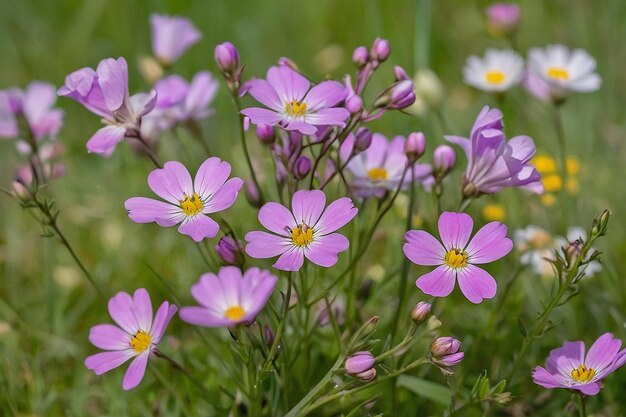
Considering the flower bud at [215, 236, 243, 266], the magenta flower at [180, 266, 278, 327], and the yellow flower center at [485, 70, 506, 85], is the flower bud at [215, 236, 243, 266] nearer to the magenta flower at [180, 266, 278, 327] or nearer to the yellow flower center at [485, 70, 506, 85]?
the magenta flower at [180, 266, 278, 327]

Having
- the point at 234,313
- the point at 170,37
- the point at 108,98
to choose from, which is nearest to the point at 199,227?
the point at 234,313

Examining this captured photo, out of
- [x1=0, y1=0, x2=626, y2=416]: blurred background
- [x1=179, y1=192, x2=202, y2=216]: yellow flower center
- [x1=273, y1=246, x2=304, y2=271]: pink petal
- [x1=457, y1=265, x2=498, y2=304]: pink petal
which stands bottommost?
[x1=0, y1=0, x2=626, y2=416]: blurred background

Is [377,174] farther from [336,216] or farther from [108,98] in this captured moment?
[108,98]

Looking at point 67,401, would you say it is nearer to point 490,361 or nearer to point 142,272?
point 142,272

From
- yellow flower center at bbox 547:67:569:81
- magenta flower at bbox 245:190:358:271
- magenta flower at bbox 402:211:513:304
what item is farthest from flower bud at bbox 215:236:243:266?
yellow flower center at bbox 547:67:569:81

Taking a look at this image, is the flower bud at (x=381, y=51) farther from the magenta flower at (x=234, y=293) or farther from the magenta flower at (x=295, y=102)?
the magenta flower at (x=234, y=293)

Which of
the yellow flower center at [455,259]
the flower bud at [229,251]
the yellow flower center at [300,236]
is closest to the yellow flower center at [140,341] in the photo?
the flower bud at [229,251]

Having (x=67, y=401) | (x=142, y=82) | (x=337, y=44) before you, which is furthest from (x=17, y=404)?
(x=337, y=44)

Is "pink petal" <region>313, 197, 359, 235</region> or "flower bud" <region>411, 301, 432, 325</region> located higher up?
"pink petal" <region>313, 197, 359, 235</region>
